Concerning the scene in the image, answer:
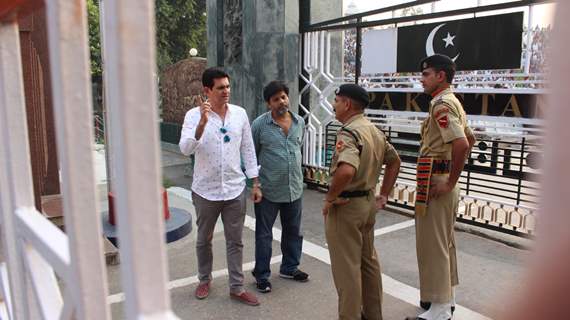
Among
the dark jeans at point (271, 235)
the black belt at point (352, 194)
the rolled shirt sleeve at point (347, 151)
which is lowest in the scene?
the dark jeans at point (271, 235)

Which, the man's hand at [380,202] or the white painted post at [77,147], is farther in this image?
the man's hand at [380,202]

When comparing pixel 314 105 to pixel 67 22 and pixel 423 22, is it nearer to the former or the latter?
pixel 423 22

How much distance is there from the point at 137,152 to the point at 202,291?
2.99 meters

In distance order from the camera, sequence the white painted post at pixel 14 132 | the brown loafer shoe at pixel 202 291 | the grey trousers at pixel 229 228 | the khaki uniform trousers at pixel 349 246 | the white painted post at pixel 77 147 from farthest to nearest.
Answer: the brown loafer shoe at pixel 202 291, the grey trousers at pixel 229 228, the khaki uniform trousers at pixel 349 246, the white painted post at pixel 14 132, the white painted post at pixel 77 147

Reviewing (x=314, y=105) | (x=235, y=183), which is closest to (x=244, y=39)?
(x=314, y=105)

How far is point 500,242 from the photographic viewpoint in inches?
186

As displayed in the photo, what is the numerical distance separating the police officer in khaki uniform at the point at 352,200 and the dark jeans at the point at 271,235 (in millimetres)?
843

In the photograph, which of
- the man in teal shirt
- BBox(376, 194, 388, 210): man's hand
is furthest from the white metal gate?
the man in teal shirt

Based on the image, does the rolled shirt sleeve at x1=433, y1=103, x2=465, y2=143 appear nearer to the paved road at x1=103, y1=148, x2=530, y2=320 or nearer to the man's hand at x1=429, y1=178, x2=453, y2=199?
the man's hand at x1=429, y1=178, x2=453, y2=199

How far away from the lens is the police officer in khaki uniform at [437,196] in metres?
3.06

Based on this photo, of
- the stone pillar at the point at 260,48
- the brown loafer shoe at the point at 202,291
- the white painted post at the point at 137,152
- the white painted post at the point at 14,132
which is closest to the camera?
the white painted post at the point at 137,152

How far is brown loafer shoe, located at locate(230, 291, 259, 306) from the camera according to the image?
3496 millimetres

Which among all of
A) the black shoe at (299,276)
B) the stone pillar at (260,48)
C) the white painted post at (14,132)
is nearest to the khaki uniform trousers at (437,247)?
the black shoe at (299,276)

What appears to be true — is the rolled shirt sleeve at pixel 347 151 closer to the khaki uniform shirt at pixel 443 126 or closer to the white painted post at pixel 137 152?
the khaki uniform shirt at pixel 443 126
